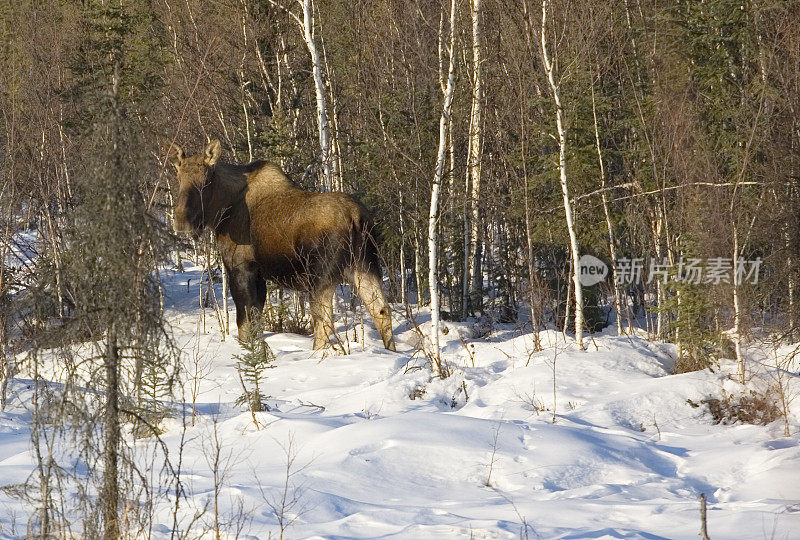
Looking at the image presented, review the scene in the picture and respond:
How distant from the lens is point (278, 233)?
12.2 meters

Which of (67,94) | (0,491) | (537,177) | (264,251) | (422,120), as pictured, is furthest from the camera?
(67,94)

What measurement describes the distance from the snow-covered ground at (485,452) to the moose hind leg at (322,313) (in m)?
0.47

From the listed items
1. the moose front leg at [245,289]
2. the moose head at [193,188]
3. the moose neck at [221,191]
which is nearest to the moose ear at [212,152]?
the moose head at [193,188]

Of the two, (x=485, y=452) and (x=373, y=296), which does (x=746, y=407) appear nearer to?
(x=485, y=452)

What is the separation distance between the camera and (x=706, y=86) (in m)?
15.3

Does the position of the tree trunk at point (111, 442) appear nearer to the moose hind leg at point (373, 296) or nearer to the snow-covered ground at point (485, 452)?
the snow-covered ground at point (485, 452)

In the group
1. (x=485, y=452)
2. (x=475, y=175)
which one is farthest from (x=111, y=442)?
(x=475, y=175)

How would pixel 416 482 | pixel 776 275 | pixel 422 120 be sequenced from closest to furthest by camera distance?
1. pixel 416 482
2. pixel 776 275
3. pixel 422 120

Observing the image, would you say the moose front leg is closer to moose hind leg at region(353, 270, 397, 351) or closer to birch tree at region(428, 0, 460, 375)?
moose hind leg at region(353, 270, 397, 351)

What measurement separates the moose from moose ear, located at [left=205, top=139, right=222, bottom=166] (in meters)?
0.01

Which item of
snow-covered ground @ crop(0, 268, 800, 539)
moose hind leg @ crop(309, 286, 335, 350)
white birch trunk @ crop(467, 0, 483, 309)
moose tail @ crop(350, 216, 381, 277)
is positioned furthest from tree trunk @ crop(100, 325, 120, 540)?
white birch trunk @ crop(467, 0, 483, 309)

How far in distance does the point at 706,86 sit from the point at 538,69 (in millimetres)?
2877

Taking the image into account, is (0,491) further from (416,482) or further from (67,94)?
(67,94)

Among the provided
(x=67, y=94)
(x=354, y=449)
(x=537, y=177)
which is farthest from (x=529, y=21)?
(x=67, y=94)
